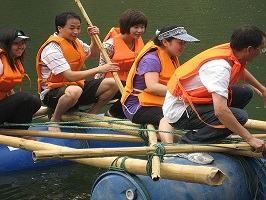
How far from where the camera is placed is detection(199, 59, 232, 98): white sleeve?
4.70 m

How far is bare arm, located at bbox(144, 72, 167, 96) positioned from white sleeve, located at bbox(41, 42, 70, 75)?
124 cm

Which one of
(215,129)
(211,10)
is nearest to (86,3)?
(211,10)

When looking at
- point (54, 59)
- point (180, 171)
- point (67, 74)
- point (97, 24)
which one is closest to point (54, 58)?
point (54, 59)

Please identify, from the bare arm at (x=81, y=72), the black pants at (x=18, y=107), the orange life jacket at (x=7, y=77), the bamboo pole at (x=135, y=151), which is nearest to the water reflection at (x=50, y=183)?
the black pants at (x=18, y=107)

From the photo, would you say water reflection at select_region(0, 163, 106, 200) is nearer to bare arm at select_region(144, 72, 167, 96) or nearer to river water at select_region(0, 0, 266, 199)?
river water at select_region(0, 0, 266, 199)

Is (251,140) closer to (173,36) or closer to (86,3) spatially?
(173,36)

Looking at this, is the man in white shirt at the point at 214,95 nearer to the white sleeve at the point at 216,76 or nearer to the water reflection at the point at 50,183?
the white sleeve at the point at 216,76

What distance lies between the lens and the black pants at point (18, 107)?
21.5 feet

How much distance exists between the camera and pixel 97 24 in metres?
18.4

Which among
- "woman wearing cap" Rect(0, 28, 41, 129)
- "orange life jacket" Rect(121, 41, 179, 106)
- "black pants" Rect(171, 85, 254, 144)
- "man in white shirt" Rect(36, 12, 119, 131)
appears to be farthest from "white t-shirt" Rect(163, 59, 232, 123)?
"woman wearing cap" Rect(0, 28, 41, 129)

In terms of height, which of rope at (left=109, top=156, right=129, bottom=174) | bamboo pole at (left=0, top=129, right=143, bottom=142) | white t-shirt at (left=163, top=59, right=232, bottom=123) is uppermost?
white t-shirt at (left=163, top=59, right=232, bottom=123)

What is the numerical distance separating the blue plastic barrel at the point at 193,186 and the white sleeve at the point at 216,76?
2.10 feet

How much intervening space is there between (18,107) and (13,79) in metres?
0.28

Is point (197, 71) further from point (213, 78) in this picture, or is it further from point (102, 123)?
point (102, 123)
